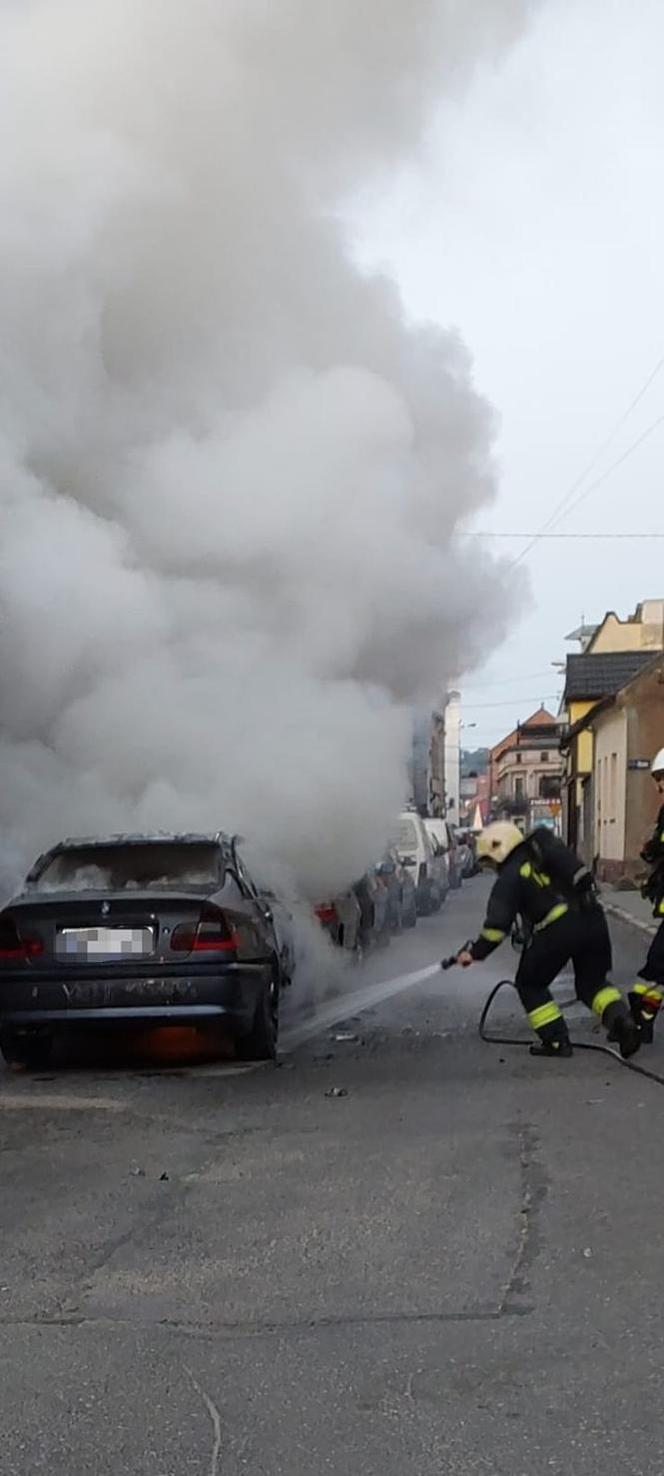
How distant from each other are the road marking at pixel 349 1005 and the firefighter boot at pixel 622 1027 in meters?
1.91

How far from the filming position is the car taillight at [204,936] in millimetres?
7844

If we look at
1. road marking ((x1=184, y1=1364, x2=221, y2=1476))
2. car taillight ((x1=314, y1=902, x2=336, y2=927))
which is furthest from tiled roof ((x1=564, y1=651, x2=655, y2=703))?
road marking ((x1=184, y1=1364, x2=221, y2=1476))

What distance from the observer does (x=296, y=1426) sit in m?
3.46

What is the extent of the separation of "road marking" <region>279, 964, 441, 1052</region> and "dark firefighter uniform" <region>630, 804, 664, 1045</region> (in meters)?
2.00

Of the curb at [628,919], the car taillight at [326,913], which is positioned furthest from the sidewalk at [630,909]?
the car taillight at [326,913]

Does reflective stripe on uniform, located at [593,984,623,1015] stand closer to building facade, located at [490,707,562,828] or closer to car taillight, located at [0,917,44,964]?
car taillight, located at [0,917,44,964]

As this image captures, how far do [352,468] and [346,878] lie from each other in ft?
10.8

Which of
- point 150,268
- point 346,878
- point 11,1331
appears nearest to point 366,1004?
point 346,878

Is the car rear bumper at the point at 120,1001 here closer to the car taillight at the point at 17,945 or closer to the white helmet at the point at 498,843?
the car taillight at the point at 17,945

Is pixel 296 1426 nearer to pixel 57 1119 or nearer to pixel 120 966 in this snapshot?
pixel 57 1119

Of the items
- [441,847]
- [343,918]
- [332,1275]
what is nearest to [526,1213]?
[332,1275]

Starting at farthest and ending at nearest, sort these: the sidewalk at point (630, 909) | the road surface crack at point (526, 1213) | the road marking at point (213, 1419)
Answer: the sidewalk at point (630, 909) < the road surface crack at point (526, 1213) < the road marking at point (213, 1419)

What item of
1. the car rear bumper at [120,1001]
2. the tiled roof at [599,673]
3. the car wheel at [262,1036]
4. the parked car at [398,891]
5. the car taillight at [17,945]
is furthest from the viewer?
the tiled roof at [599,673]

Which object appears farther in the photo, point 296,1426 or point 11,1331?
point 11,1331
